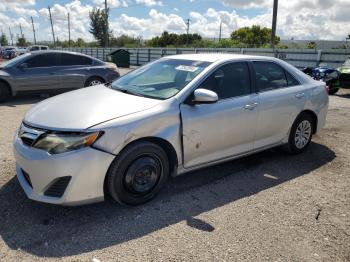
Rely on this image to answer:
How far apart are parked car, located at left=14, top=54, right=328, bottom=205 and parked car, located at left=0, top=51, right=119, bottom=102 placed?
19.5 ft

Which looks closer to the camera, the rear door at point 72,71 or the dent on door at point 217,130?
the dent on door at point 217,130

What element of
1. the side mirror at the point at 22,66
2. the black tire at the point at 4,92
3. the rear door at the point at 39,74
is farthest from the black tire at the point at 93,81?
the black tire at the point at 4,92

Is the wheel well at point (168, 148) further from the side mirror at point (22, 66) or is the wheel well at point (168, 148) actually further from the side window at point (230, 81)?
the side mirror at point (22, 66)

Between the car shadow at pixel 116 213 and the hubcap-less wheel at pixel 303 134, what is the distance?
706 mm

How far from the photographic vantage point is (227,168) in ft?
16.0

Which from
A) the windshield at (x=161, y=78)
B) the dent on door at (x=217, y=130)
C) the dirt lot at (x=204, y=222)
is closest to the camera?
the dirt lot at (x=204, y=222)

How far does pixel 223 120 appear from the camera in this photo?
4.14 m

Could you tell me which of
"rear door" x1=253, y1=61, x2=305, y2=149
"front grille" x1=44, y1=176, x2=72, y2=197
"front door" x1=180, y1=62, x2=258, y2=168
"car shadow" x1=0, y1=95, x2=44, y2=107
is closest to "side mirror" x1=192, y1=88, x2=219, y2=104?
"front door" x1=180, y1=62, x2=258, y2=168

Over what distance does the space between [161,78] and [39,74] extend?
259 inches

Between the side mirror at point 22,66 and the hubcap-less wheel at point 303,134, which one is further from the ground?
the side mirror at point 22,66

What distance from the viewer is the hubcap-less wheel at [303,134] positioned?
17.5 feet

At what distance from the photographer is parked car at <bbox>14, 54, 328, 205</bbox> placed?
10.5 feet

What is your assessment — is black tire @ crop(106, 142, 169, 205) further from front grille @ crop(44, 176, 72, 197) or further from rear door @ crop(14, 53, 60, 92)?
rear door @ crop(14, 53, 60, 92)

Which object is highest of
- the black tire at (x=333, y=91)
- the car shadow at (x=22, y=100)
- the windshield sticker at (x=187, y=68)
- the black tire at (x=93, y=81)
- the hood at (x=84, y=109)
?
the windshield sticker at (x=187, y=68)
